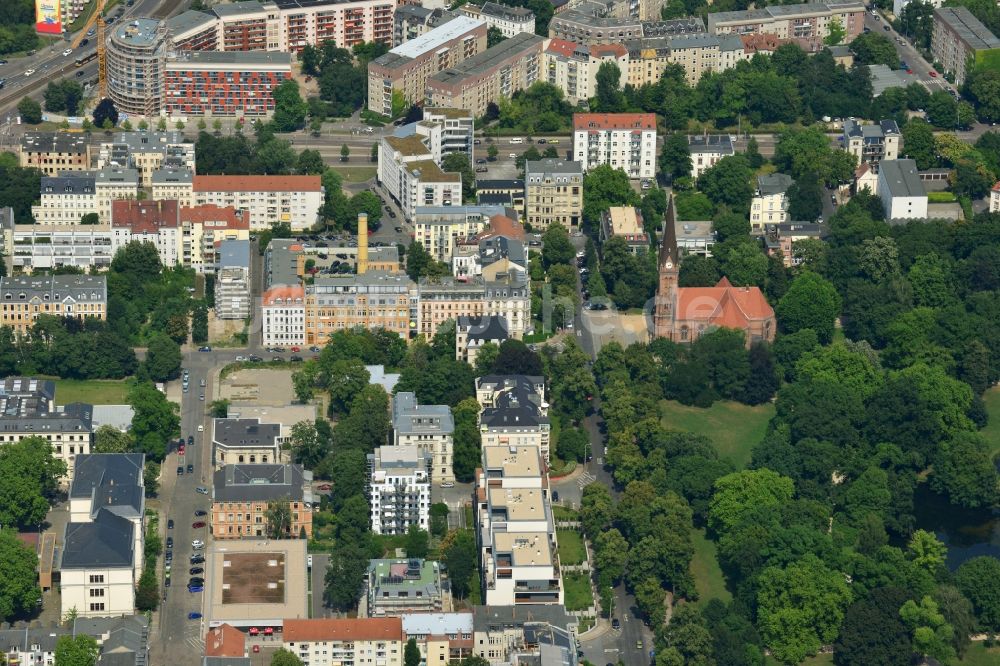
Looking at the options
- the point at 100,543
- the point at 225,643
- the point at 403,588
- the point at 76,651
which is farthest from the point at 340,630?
the point at 100,543

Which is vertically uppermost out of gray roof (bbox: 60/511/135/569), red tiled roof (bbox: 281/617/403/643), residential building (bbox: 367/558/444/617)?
gray roof (bbox: 60/511/135/569)

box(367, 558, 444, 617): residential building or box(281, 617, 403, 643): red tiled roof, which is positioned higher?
box(281, 617, 403, 643): red tiled roof

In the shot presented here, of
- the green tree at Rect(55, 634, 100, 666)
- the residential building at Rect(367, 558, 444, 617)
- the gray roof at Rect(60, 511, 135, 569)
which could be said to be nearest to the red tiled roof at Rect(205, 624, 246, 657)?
the green tree at Rect(55, 634, 100, 666)

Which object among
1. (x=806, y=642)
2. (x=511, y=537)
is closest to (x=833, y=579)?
(x=806, y=642)

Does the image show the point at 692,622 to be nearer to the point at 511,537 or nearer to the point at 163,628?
the point at 511,537

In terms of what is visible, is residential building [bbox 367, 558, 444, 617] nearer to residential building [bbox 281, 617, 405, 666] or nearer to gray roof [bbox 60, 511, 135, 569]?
residential building [bbox 281, 617, 405, 666]

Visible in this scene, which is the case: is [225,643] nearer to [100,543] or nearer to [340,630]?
[340,630]

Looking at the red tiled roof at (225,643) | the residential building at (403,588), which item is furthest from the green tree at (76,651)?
the residential building at (403,588)
